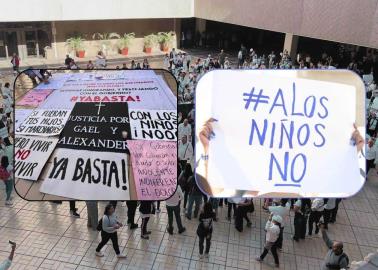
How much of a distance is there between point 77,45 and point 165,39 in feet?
18.3

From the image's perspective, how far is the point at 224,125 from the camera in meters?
2.34

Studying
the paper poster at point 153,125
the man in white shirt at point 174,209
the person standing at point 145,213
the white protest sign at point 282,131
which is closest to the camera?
the white protest sign at point 282,131

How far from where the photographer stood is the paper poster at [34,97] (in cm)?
285

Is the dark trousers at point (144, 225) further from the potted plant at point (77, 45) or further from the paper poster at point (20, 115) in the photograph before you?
the potted plant at point (77, 45)

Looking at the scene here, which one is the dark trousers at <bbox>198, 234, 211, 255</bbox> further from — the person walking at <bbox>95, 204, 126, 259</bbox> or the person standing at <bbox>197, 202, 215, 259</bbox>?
the person walking at <bbox>95, 204, 126, 259</bbox>

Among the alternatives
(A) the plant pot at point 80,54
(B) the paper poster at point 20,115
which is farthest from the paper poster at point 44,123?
(A) the plant pot at point 80,54

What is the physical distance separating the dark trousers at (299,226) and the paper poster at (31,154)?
561 cm

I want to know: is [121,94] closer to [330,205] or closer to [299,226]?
[299,226]

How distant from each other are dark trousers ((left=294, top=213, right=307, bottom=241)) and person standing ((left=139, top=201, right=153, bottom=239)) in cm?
270

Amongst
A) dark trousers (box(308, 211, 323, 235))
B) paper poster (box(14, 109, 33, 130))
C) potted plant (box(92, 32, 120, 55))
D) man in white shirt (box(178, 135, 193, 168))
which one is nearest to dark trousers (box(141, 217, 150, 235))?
man in white shirt (box(178, 135, 193, 168))

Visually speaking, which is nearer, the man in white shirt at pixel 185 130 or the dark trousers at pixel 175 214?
the dark trousers at pixel 175 214

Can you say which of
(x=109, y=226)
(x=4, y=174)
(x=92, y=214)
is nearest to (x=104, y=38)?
(x=4, y=174)

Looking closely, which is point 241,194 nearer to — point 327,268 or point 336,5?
point 327,268

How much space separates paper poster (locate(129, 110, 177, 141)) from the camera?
97.3 inches
